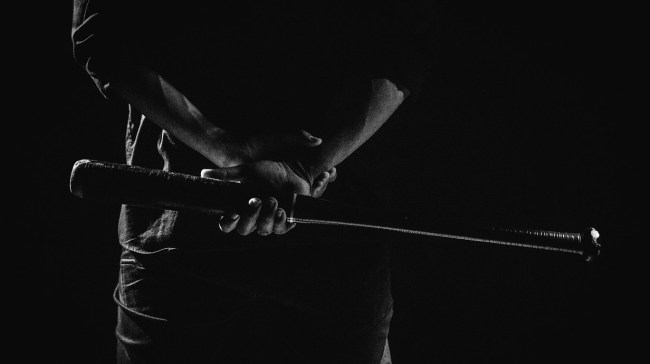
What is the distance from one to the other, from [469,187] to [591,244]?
2.46 ft

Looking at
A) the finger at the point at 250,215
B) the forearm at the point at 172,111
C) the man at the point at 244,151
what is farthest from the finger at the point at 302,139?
the finger at the point at 250,215

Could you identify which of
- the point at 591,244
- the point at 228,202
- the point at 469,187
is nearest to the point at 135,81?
the point at 228,202

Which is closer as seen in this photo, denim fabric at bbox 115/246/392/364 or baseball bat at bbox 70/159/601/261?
baseball bat at bbox 70/159/601/261

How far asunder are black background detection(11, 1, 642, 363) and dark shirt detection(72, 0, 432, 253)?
447mm

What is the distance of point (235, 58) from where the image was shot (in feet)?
2.80

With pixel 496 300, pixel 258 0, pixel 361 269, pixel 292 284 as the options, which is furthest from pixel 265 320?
pixel 496 300

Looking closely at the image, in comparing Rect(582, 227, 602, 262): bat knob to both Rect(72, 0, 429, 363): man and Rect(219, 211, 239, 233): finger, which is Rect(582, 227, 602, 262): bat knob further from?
Rect(219, 211, 239, 233): finger

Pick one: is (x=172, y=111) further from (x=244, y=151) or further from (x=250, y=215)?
(x=250, y=215)

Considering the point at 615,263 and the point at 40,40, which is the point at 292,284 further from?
the point at 40,40

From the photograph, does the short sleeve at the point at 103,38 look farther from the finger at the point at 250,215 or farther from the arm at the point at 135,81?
the finger at the point at 250,215

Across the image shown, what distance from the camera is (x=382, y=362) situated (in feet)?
3.00

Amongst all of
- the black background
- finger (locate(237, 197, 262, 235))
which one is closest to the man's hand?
finger (locate(237, 197, 262, 235))

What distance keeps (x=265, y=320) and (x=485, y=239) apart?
45cm

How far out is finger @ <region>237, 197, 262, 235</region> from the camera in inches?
25.0
